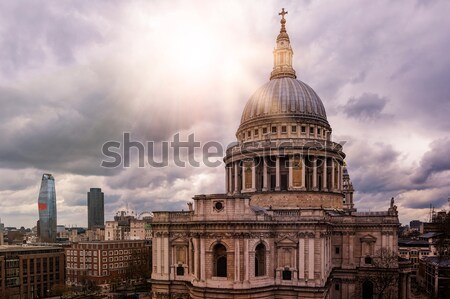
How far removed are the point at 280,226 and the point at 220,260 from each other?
8.74 meters

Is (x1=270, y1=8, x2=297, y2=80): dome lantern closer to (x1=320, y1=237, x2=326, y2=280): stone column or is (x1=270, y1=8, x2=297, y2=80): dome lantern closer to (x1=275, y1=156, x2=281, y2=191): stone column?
(x1=275, y1=156, x2=281, y2=191): stone column

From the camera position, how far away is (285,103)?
65438mm

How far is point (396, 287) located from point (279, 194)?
22364mm

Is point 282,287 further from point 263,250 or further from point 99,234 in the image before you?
point 99,234

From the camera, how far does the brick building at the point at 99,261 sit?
93188 millimetres

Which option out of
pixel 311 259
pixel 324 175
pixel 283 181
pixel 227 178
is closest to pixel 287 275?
pixel 311 259

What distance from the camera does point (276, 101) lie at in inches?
2598

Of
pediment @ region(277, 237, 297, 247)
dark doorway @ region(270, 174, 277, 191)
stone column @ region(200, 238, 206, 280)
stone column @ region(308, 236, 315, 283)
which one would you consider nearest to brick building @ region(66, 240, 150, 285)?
dark doorway @ region(270, 174, 277, 191)

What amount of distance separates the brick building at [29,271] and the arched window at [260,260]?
53937 mm

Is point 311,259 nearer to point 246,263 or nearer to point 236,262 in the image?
point 246,263

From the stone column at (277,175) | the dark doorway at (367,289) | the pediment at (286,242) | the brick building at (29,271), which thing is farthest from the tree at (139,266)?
the pediment at (286,242)

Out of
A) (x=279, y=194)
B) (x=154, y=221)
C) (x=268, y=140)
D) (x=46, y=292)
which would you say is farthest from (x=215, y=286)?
(x=46, y=292)

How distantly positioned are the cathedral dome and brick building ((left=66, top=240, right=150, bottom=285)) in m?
50.9

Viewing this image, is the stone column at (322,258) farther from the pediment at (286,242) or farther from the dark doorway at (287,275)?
the dark doorway at (287,275)
